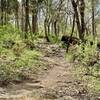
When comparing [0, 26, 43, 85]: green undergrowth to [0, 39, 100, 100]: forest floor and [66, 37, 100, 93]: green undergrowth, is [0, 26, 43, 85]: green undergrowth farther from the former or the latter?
[66, 37, 100, 93]: green undergrowth

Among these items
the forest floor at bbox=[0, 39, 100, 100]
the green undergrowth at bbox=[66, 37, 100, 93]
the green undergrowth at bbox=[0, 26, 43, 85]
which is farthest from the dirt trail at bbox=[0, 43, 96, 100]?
the green undergrowth at bbox=[0, 26, 43, 85]

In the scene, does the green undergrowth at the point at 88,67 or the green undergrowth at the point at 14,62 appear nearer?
the green undergrowth at the point at 88,67

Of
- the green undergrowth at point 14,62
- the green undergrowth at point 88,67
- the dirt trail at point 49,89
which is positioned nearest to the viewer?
the dirt trail at point 49,89

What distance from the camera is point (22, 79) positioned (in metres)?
9.11

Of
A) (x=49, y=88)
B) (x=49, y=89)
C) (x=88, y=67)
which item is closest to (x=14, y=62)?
(x=88, y=67)

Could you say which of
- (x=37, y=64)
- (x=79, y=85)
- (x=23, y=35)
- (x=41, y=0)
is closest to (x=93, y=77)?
(x=79, y=85)

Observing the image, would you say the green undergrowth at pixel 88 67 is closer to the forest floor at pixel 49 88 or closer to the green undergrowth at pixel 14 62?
the forest floor at pixel 49 88

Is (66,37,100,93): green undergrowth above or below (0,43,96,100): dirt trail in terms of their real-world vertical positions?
above

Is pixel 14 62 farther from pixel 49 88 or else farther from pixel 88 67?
pixel 49 88

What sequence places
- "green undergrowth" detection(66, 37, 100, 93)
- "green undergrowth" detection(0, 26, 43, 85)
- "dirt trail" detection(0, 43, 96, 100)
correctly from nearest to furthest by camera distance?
"dirt trail" detection(0, 43, 96, 100) < "green undergrowth" detection(66, 37, 100, 93) < "green undergrowth" detection(0, 26, 43, 85)

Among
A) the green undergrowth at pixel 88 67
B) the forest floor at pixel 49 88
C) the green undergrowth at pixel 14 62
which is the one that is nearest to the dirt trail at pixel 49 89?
the forest floor at pixel 49 88

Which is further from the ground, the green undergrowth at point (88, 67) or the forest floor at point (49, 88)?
the green undergrowth at point (88, 67)

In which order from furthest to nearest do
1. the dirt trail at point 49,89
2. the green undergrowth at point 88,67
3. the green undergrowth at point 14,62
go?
the green undergrowth at point 14,62 → the green undergrowth at point 88,67 → the dirt trail at point 49,89

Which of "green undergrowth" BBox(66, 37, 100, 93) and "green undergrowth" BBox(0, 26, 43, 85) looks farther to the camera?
"green undergrowth" BBox(0, 26, 43, 85)
